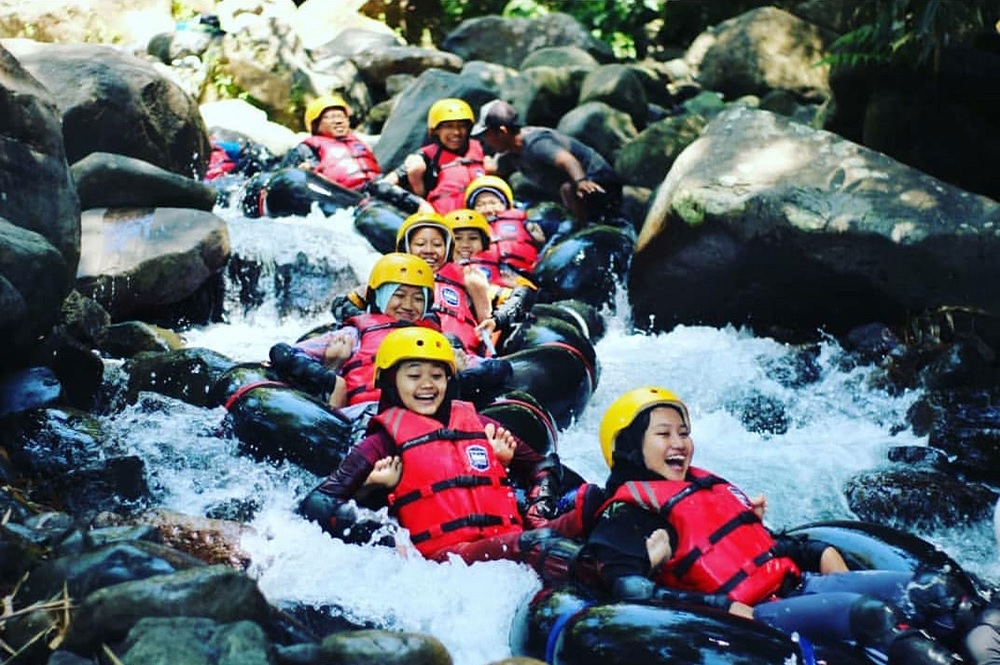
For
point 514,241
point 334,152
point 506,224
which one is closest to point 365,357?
point 514,241

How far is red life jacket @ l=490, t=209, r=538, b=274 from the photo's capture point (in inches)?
412

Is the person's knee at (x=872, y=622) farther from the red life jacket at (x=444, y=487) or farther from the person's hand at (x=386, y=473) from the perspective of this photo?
the person's hand at (x=386, y=473)

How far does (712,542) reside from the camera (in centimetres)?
465

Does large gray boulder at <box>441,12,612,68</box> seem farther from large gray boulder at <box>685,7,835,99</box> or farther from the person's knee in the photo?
the person's knee

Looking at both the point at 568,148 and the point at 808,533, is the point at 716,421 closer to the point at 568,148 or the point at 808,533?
the point at 808,533

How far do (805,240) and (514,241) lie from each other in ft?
9.39

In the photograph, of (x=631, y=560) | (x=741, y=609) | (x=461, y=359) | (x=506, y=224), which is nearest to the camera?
(x=741, y=609)

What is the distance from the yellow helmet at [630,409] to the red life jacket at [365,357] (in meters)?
2.07

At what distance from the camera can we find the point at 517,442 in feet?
20.4

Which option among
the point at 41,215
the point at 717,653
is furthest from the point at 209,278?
the point at 717,653

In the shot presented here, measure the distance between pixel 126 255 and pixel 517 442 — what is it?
166 inches

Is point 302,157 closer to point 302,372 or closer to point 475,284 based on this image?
point 475,284

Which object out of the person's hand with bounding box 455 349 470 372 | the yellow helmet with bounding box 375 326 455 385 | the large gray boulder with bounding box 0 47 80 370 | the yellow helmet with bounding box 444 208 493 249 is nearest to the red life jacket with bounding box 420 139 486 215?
the yellow helmet with bounding box 444 208 493 249

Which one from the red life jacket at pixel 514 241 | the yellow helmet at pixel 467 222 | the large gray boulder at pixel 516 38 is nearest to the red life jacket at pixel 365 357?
the yellow helmet at pixel 467 222
